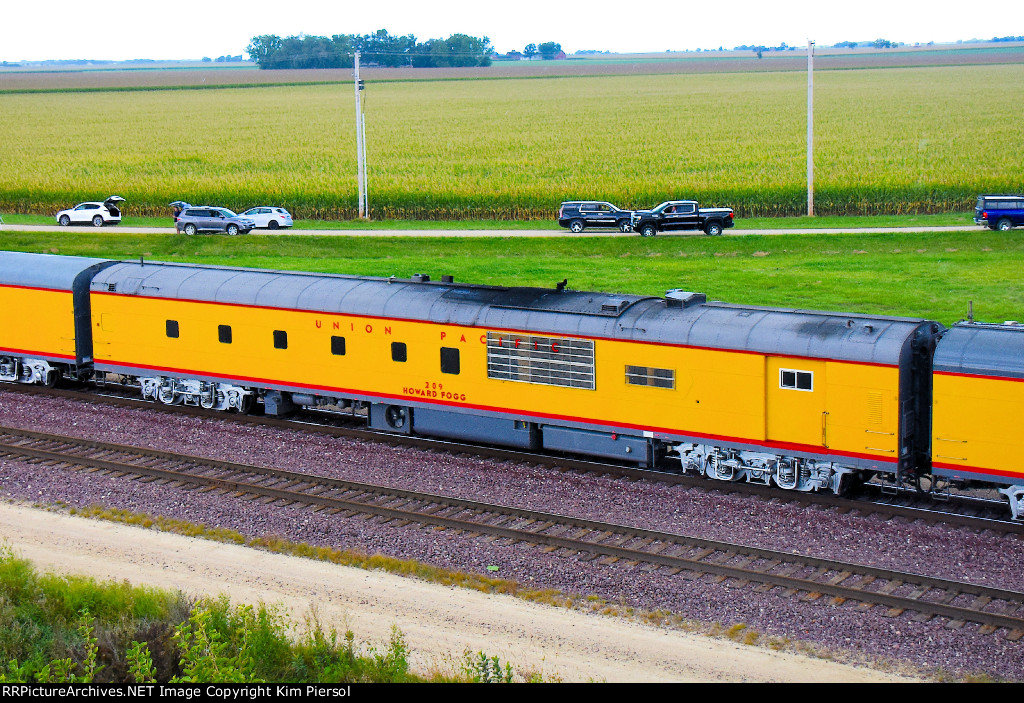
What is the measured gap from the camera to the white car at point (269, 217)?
63.8 metres

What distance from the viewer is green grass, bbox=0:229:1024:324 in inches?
1596

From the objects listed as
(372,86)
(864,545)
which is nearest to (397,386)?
(864,545)

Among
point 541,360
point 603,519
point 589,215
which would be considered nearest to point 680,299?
point 541,360

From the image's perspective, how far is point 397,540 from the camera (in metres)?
20.3

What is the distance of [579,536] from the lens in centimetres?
2020

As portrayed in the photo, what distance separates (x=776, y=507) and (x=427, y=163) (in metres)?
68.5

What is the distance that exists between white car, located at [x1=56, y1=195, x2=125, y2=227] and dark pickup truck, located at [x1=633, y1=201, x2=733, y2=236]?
30751 mm

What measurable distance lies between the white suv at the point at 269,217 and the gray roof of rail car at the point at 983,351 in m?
48.7

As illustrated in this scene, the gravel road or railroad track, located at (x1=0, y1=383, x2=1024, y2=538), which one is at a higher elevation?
the gravel road

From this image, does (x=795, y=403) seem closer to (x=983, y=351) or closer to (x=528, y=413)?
(x=983, y=351)

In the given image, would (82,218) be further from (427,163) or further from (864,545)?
(864,545)

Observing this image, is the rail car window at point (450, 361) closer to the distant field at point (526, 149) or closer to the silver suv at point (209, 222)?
the silver suv at point (209, 222)

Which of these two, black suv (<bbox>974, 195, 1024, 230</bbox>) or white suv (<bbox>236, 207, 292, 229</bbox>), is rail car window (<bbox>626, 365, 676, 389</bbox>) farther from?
white suv (<bbox>236, 207, 292, 229</bbox>)

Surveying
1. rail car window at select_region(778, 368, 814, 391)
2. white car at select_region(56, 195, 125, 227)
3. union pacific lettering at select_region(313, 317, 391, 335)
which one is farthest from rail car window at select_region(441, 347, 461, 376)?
white car at select_region(56, 195, 125, 227)
